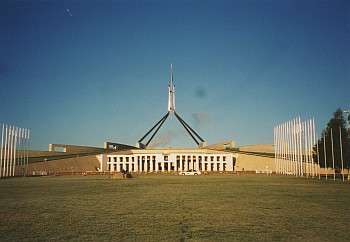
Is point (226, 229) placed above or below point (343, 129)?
below

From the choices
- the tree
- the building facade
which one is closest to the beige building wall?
the building facade

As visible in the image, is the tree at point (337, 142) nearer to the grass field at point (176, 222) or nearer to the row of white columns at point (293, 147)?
the row of white columns at point (293, 147)

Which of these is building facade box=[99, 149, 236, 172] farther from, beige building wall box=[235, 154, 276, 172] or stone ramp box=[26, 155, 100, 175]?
stone ramp box=[26, 155, 100, 175]

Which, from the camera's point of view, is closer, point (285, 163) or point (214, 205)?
point (214, 205)

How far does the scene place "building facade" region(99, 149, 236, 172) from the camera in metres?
66.6

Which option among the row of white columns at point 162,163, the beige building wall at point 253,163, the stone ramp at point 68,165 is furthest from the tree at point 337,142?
the stone ramp at point 68,165

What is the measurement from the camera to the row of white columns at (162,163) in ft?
219

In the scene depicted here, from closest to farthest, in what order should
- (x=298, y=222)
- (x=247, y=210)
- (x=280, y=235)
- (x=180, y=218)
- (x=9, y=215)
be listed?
(x=280, y=235) < (x=298, y=222) < (x=180, y=218) < (x=9, y=215) < (x=247, y=210)

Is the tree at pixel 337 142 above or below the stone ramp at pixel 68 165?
above

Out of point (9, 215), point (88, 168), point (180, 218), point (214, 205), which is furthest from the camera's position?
point (88, 168)

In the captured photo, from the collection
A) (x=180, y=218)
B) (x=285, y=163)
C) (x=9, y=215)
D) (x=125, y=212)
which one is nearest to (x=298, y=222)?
(x=180, y=218)

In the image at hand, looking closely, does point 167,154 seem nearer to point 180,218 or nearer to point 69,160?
point 69,160

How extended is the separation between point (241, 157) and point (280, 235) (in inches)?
2340

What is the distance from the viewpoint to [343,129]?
38438 mm
